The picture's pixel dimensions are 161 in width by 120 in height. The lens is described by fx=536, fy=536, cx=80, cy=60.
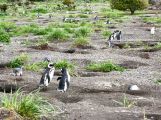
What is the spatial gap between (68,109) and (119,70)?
6562mm

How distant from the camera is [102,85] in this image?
14.7 metres

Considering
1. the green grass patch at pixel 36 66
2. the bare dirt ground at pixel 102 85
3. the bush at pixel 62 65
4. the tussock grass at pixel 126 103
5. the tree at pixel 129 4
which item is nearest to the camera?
the bare dirt ground at pixel 102 85

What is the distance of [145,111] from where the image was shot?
11.5 m

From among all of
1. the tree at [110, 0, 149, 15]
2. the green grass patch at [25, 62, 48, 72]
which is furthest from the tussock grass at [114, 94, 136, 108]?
the tree at [110, 0, 149, 15]

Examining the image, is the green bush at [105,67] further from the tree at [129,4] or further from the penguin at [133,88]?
the tree at [129,4]

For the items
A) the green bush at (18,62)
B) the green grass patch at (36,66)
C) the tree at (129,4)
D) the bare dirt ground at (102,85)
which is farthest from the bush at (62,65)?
the tree at (129,4)

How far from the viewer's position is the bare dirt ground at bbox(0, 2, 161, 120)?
11273mm

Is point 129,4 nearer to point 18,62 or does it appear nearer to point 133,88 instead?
point 18,62

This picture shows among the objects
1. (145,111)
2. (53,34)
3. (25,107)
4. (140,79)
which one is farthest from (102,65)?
(53,34)

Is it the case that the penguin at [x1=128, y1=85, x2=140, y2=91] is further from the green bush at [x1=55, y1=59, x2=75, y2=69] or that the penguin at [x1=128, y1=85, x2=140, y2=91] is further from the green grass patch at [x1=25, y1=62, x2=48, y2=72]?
the green grass patch at [x1=25, y1=62, x2=48, y2=72]

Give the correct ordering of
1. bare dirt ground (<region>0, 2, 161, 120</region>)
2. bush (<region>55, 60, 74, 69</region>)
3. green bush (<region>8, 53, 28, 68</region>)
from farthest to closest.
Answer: green bush (<region>8, 53, 28, 68</region>) → bush (<region>55, 60, 74, 69</region>) → bare dirt ground (<region>0, 2, 161, 120</region>)

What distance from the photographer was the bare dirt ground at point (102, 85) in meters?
11.3

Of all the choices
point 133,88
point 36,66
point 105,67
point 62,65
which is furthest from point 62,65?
point 133,88

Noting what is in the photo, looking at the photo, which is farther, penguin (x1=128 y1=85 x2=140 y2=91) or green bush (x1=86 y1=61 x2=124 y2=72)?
green bush (x1=86 y1=61 x2=124 y2=72)
